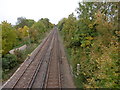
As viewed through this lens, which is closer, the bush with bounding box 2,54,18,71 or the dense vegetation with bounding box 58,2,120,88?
the dense vegetation with bounding box 58,2,120,88

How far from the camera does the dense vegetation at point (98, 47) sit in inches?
305

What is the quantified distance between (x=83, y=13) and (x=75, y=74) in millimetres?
6648

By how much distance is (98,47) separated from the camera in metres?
12.0

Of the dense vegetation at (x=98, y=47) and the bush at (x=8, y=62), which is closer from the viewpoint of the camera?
the dense vegetation at (x=98, y=47)

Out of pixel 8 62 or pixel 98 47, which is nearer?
pixel 98 47

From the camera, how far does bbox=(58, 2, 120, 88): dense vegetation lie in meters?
7.73

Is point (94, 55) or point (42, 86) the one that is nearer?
point (94, 55)

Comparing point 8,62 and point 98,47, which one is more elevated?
point 98,47

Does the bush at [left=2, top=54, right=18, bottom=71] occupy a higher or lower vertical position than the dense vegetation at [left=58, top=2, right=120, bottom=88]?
lower

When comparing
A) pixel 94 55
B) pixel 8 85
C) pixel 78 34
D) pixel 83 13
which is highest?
pixel 83 13

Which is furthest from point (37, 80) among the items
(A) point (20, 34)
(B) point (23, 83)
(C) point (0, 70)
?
(A) point (20, 34)

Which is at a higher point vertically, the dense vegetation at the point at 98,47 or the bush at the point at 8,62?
the dense vegetation at the point at 98,47

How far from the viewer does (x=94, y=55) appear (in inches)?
413

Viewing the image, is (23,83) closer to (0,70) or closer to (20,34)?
(0,70)
